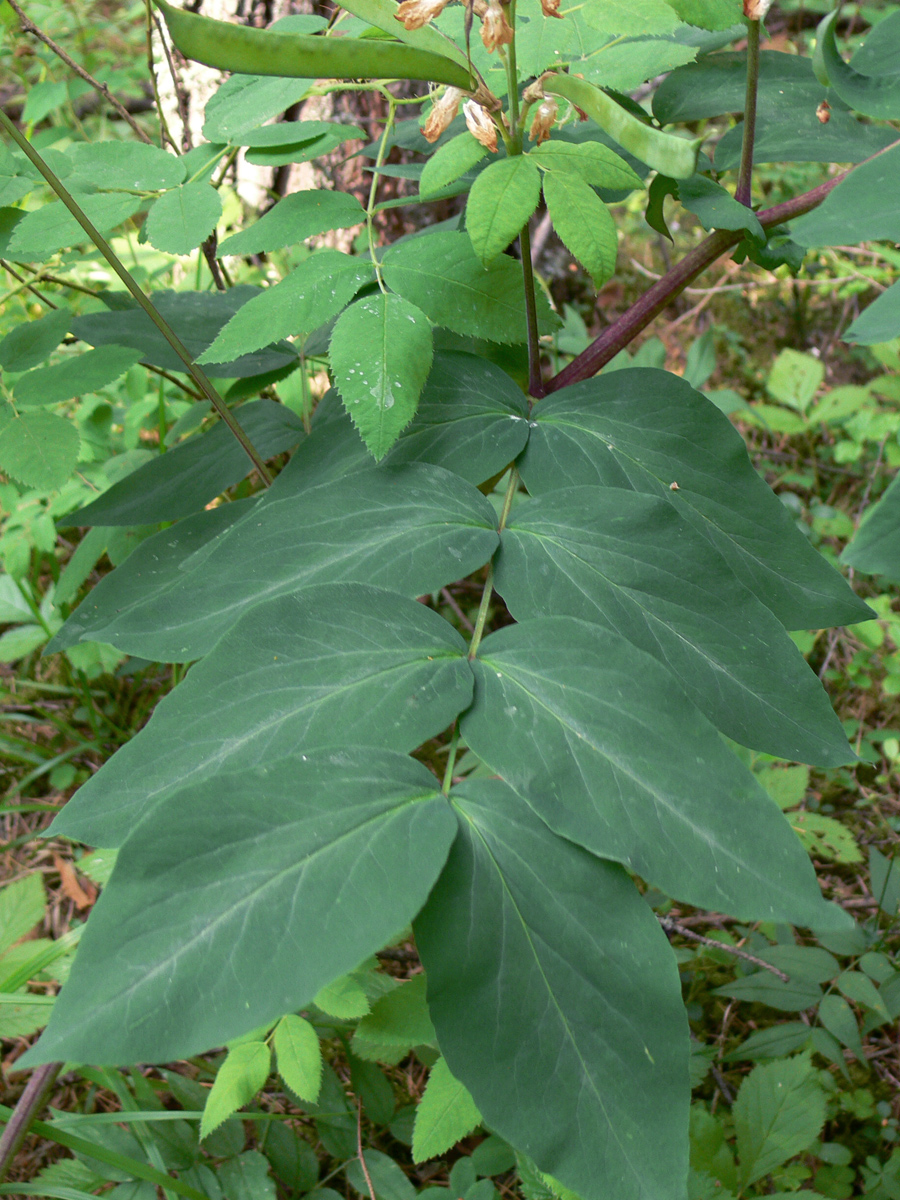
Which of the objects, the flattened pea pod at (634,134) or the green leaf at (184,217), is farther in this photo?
the green leaf at (184,217)

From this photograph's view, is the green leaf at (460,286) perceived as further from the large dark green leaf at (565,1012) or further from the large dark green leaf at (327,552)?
the large dark green leaf at (565,1012)

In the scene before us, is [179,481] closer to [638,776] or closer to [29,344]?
[29,344]

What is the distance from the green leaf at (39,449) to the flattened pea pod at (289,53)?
0.41 m

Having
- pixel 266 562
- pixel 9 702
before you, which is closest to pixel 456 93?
pixel 266 562

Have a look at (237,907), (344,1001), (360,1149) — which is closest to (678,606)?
(237,907)

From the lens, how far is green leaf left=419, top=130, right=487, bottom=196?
70cm

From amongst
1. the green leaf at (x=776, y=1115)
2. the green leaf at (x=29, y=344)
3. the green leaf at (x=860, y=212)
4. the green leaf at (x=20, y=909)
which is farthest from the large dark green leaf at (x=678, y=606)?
the green leaf at (x=20, y=909)

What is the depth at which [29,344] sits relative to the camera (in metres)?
0.92

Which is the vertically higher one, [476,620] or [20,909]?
[476,620]

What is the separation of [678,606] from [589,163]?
0.37 metres

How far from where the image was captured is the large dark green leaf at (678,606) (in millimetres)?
589

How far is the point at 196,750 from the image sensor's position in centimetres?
52

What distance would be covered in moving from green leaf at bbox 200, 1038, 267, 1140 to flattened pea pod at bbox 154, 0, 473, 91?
3.03ft

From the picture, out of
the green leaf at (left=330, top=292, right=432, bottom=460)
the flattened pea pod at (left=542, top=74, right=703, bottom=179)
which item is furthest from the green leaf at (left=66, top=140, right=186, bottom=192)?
the flattened pea pod at (left=542, top=74, right=703, bottom=179)
